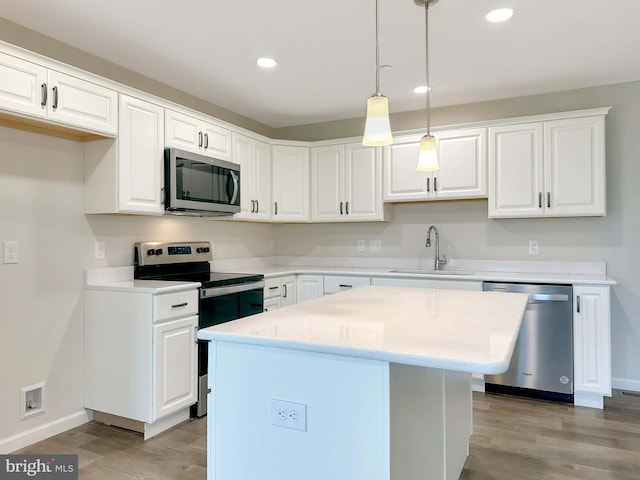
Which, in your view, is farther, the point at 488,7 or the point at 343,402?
the point at 488,7

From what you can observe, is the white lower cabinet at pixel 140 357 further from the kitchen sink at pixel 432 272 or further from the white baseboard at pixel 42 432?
the kitchen sink at pixel 432 272

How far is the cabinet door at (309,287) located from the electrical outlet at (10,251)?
224 centimetres

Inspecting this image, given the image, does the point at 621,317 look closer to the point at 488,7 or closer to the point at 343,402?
the point at 488,7

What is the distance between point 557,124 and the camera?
11.4ft

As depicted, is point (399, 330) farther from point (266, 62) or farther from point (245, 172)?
point (245, 172)

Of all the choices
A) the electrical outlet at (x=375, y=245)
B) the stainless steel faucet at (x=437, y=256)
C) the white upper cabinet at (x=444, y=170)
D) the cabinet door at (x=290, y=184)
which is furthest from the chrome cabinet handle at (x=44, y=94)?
the stainless steel faucet at (x=437, y=256)

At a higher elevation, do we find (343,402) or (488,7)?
(488,7)

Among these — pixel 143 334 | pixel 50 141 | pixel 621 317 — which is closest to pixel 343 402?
pixel 143 334

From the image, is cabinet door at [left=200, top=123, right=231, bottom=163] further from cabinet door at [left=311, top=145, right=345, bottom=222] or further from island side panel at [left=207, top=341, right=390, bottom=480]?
island side panel at [left=207, top=341, right=390, bottom=480]

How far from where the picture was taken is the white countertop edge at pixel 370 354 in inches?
41.9

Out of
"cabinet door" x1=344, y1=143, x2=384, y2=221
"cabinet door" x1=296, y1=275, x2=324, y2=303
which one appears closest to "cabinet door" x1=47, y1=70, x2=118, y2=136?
"cabinet door" x1=296, y1=275, x2=324, y2=303

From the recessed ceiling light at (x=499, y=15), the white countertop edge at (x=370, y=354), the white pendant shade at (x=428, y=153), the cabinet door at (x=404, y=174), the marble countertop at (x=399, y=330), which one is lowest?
the white countertop edge at (x=370, y=354)

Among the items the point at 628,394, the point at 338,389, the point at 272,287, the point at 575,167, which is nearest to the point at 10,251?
the point at 272,287

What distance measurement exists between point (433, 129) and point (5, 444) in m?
3.82
